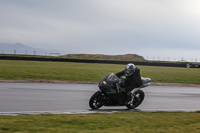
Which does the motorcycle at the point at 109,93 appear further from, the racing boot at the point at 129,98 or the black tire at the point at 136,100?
the black tire at the point at 136,100

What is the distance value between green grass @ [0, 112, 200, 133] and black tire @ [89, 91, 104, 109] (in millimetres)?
1174

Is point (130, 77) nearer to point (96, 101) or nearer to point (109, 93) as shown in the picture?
point (109, 93)

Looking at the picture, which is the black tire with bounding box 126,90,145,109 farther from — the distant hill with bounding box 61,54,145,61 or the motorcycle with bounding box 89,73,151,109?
the distant hill with bounding box 61,54,145,61

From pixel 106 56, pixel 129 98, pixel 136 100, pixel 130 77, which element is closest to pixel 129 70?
pixel 130 77

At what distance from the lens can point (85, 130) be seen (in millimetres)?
6141

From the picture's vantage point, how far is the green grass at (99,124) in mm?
6105

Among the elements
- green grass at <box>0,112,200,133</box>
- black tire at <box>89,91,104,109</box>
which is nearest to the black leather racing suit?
black tire at <box>89,91,104,109</box>

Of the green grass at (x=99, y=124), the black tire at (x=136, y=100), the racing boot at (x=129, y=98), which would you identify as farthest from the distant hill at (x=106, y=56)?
the green grass at (x=99, y=124)

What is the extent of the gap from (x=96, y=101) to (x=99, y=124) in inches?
102

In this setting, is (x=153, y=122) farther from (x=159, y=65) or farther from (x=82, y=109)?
(x=159, y=65)

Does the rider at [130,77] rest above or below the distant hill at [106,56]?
below

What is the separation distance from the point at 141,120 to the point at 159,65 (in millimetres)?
39137

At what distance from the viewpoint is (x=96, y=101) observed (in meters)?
9.42

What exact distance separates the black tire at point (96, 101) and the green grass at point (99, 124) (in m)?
1.17
